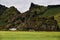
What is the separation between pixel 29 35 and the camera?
2.73m

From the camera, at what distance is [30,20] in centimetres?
282

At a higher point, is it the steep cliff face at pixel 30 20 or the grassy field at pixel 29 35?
the steep cliff face at pixel 30 20

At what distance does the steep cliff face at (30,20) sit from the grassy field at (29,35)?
0.26 ft

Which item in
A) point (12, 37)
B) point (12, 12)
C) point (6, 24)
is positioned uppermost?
point (12, 12)

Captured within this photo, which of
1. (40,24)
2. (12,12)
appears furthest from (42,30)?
(12,12)

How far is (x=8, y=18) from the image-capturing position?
114 inches

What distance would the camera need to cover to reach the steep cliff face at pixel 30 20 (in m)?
2.75

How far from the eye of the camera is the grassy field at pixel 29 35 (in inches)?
106

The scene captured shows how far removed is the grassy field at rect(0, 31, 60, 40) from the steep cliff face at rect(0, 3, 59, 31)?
0.08 m

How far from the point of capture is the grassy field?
2.68m

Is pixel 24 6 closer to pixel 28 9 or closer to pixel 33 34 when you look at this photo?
pixel 28 9

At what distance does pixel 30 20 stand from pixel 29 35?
25 centimetres

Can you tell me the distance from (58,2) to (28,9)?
1.64 feet

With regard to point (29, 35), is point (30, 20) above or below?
above
